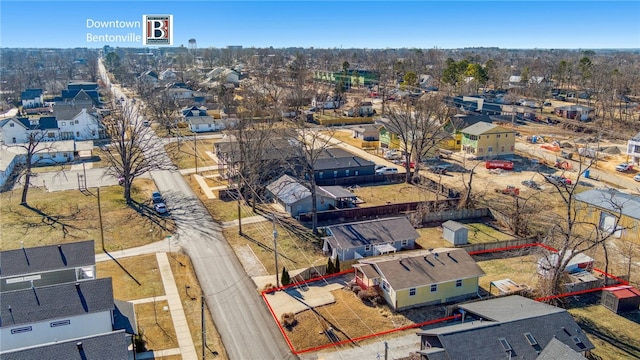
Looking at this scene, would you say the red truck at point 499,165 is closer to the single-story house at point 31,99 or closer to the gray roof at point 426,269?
the gray roof at point 426,269

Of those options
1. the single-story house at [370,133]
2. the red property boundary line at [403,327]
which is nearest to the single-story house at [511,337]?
the red property boundary line at [403,327]

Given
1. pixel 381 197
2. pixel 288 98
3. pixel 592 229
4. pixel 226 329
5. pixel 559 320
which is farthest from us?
pixel 288 98

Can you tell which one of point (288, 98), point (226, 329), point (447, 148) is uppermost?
point (288, 98)

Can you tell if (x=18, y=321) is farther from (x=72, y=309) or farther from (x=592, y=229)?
(x=592, y=229)

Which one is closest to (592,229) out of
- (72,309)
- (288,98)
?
(72,309)

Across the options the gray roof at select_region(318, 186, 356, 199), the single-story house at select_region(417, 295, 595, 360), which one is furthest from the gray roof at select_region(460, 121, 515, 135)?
the single-story house at select_region(417, 295, 595, 360)

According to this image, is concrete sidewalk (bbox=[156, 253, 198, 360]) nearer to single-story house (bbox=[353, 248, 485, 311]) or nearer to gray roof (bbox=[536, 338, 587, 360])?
single-story house (bbox=[353, 248, 485, 311])
